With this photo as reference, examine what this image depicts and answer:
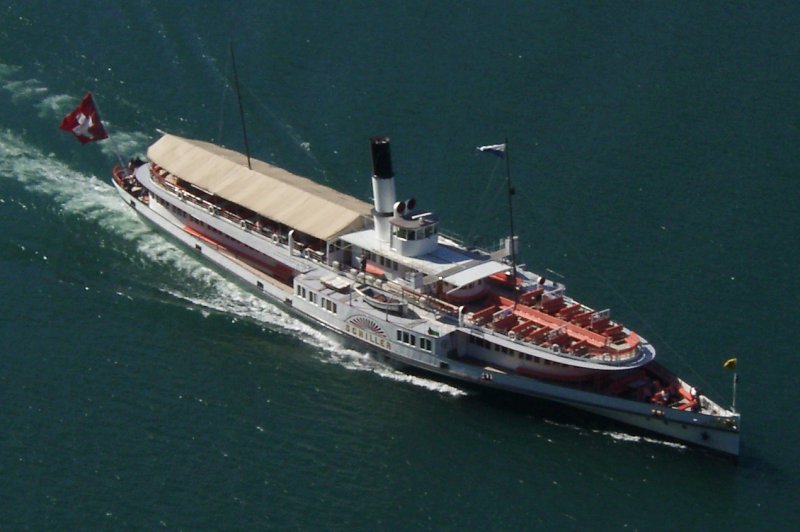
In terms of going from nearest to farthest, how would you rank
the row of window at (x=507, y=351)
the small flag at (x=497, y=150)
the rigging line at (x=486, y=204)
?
the row of window at (x=507, y=351)
the small flag at (x=497, y=150)
the rigging line at (x=486, y=204)

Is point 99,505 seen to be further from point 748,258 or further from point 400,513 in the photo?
point 748,258

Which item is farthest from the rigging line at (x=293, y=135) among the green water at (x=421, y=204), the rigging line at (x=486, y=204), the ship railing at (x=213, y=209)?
the rigging line at (x=486, y=204)

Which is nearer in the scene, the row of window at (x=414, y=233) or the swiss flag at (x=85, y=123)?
the row of window at (x=414, y=233)

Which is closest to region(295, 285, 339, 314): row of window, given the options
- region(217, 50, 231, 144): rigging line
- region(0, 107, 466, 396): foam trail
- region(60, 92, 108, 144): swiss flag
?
region(0, 107, 466, 396): foam trail

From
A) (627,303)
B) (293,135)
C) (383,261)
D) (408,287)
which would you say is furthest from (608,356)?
(293,135)

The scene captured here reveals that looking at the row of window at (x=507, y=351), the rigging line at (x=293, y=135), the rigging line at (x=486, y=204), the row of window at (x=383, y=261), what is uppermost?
the rigging line at (x=293, y=135)

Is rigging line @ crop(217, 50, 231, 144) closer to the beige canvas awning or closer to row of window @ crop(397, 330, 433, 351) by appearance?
the beige canvas awning

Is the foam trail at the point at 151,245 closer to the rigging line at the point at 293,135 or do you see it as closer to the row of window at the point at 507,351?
the row of window at the point at 507,351
